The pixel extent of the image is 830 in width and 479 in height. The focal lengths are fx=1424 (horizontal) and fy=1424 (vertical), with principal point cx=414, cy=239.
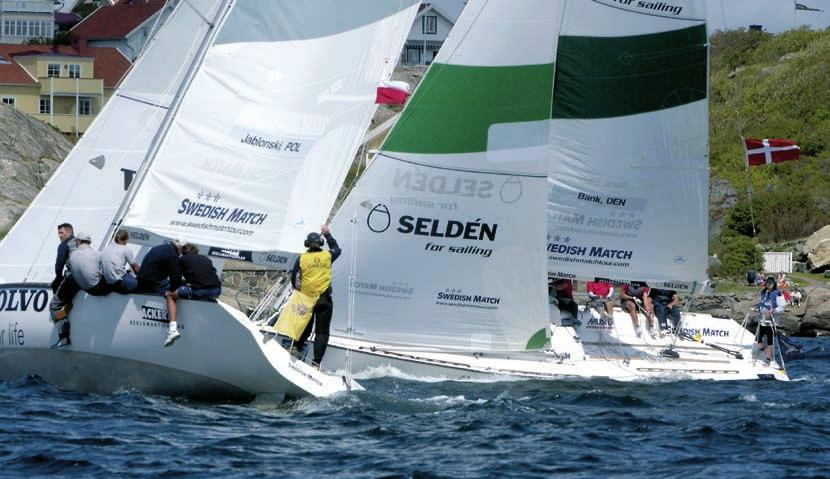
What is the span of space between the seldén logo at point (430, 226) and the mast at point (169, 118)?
9.22 ft

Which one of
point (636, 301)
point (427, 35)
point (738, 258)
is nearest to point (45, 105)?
point (427, 35)

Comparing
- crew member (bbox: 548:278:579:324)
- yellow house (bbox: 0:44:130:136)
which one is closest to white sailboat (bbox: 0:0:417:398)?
crew member (bbox: 548:278:579:324)

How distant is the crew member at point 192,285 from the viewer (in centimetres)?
1527

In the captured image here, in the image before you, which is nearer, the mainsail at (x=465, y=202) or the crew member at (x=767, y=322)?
the mainsail at (x=465, y=202)

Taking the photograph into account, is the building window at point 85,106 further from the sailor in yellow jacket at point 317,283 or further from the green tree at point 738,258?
the sailor in yellow jacket at point 317,283

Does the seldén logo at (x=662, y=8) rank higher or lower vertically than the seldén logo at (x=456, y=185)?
higher

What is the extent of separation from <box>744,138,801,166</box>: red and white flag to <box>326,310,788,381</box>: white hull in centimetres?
421

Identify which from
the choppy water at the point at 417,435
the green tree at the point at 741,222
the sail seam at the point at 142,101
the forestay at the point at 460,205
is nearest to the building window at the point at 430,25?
the green tree at the point at 741,222

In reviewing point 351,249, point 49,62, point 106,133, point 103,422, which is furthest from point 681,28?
point 49,62

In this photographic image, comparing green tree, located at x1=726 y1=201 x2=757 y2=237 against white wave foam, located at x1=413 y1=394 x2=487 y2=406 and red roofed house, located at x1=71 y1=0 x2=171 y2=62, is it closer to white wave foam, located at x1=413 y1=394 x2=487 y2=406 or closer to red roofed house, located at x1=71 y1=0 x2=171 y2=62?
white wave foam, located at x1=413 y1=394 x2=487 y2=406

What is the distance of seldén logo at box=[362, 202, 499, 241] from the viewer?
18.8 meters

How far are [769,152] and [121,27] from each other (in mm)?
57662

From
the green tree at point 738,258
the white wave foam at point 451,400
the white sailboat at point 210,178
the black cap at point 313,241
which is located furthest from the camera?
the green tree at point 738,258

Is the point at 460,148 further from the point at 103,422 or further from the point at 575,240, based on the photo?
the point at 103,422
